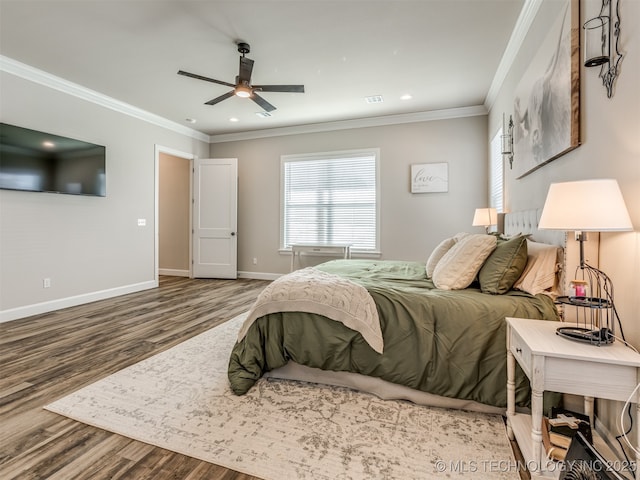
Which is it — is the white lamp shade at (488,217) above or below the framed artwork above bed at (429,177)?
below

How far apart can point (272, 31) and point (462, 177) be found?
346cm

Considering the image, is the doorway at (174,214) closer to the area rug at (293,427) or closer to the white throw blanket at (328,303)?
the area rug at (293,427)

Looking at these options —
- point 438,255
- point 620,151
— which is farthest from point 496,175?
point 620,151

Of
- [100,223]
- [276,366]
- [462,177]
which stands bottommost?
[276,366]

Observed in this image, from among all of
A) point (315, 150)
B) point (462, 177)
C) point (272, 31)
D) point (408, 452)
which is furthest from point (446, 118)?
point (408, 452)

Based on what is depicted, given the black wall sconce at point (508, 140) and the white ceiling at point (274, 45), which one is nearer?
the white ceiling at point (274, 45)

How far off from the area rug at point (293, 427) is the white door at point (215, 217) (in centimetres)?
398

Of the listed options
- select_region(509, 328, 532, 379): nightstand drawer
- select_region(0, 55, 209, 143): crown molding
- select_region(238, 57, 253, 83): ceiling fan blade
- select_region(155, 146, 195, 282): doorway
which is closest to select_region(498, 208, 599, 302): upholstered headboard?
select_region(509, 328, 532, 379): nightstand drawer

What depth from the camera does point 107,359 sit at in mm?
2557

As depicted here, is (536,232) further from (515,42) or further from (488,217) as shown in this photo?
(515,42)

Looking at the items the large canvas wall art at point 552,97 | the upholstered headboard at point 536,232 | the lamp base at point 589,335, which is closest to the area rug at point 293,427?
the lamp base at point 589,335

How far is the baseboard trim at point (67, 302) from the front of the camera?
3600 millimetres

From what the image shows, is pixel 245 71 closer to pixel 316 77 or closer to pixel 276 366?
pixel 316 77

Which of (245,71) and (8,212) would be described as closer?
Result: (245,71)
